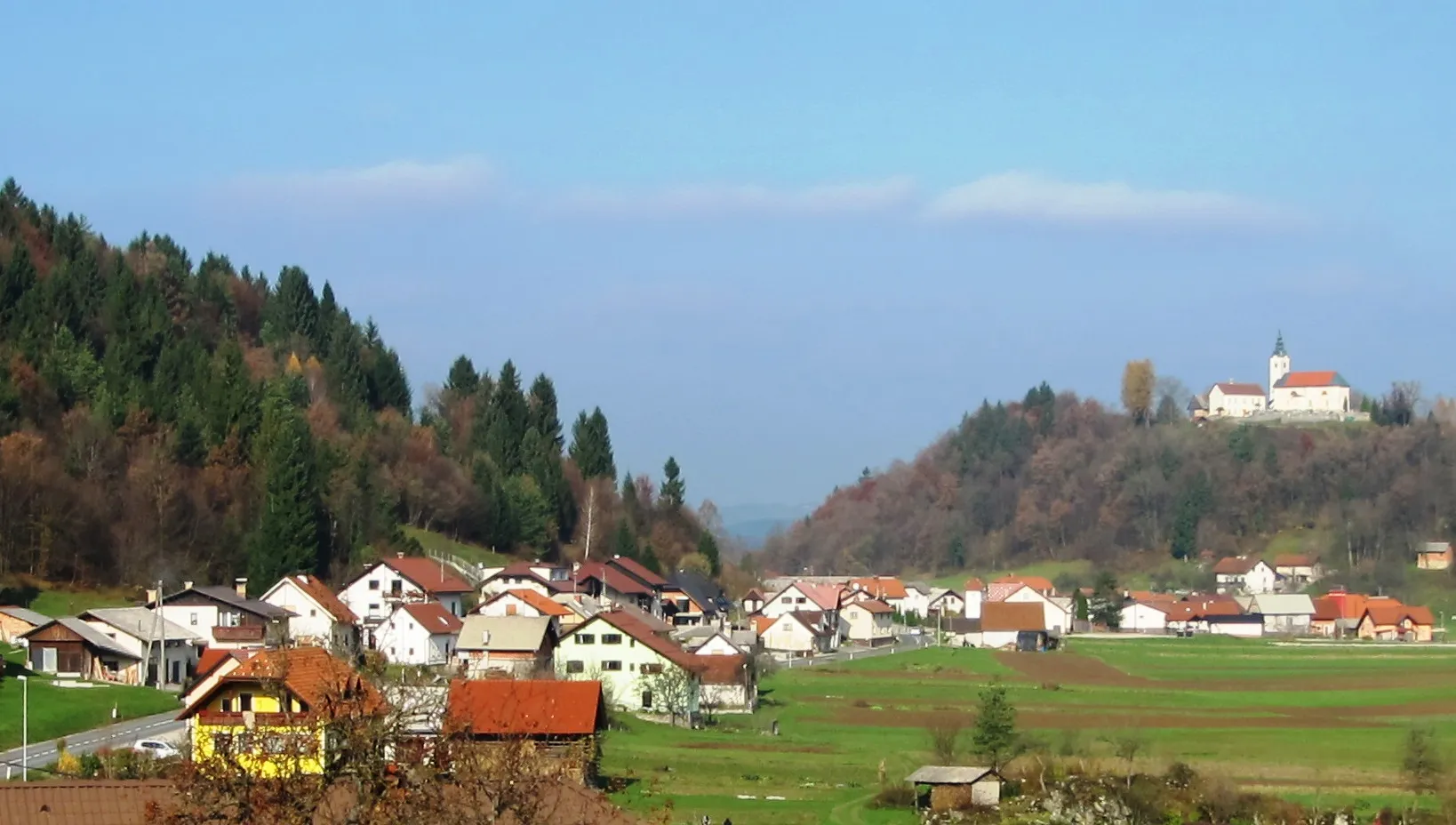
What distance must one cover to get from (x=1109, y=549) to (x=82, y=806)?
12473 centimetres

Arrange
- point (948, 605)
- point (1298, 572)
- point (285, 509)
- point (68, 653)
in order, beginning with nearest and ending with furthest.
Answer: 1. point (68, 653)
2. point (285, 509)
3. point (948, 605)
4. point (1298, 572)

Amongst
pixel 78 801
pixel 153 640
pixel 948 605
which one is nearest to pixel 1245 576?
pixel 948 605

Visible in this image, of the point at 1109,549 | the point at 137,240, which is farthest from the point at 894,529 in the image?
the point at 137,240

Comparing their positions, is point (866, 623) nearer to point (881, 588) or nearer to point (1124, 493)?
point (881, 588)

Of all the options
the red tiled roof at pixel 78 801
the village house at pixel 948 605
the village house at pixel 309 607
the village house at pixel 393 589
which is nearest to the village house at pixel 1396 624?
the village house at pixel 948 605

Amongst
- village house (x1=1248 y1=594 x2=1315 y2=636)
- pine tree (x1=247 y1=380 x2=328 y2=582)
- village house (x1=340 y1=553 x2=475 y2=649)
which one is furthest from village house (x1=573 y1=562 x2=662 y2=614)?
village house (x1=1248 y1=594 x2=1315 y2=636)

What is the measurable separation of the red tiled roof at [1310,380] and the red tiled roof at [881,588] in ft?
225

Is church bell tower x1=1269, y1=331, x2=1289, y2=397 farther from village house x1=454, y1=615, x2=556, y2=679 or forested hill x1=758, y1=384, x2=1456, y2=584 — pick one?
village house x1=454, y1=615, x2=556, y2=679

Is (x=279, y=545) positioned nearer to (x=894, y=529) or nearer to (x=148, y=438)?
(x=148, y=438)

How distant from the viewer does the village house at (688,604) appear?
7844 cm

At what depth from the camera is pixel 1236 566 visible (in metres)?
120

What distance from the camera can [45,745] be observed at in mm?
33531

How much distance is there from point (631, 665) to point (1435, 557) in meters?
80.5

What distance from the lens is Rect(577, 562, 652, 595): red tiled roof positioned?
7319cm
